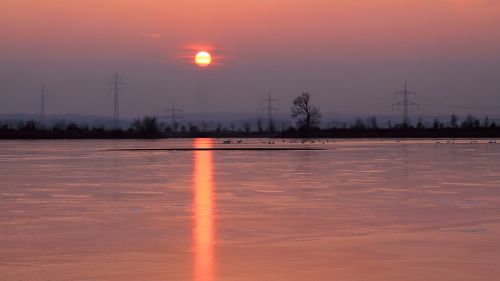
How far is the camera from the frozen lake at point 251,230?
1008cm

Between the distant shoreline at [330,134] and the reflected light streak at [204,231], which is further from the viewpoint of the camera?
the distant shoreline at [330,134]

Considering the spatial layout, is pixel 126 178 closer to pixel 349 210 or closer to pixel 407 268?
pixel 349 210

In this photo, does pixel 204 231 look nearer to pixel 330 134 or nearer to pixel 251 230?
pixel 251 230

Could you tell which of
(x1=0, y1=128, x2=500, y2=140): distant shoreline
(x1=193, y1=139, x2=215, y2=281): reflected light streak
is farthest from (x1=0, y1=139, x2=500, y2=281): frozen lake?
(x1=0, y1=128, x2=500, y2=140): distant shoreline

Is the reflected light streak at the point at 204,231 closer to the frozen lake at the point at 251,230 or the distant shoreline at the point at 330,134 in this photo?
the frozen lake at the point at 251,230

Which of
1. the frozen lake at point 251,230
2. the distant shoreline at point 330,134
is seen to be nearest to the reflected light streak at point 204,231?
the frozen lake at point 251,230

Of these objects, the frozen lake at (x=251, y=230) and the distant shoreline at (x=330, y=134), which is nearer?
the frozen lake at (x=251, y=230)

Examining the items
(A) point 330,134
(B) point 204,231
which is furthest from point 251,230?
(A) point 330,134

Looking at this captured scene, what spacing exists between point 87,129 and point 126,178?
12641 centimetres

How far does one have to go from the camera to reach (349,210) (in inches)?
663

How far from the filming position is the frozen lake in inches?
397

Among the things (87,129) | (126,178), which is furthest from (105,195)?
(87,129)

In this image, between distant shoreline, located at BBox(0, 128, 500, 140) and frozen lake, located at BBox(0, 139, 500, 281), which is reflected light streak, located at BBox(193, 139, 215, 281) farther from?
distant shoreline, located at BBox(0, 128, 500, 140)

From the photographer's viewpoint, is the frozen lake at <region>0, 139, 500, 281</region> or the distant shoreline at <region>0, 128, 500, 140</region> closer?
the frozen lake at <region>0, 139, 500, 281</region>
